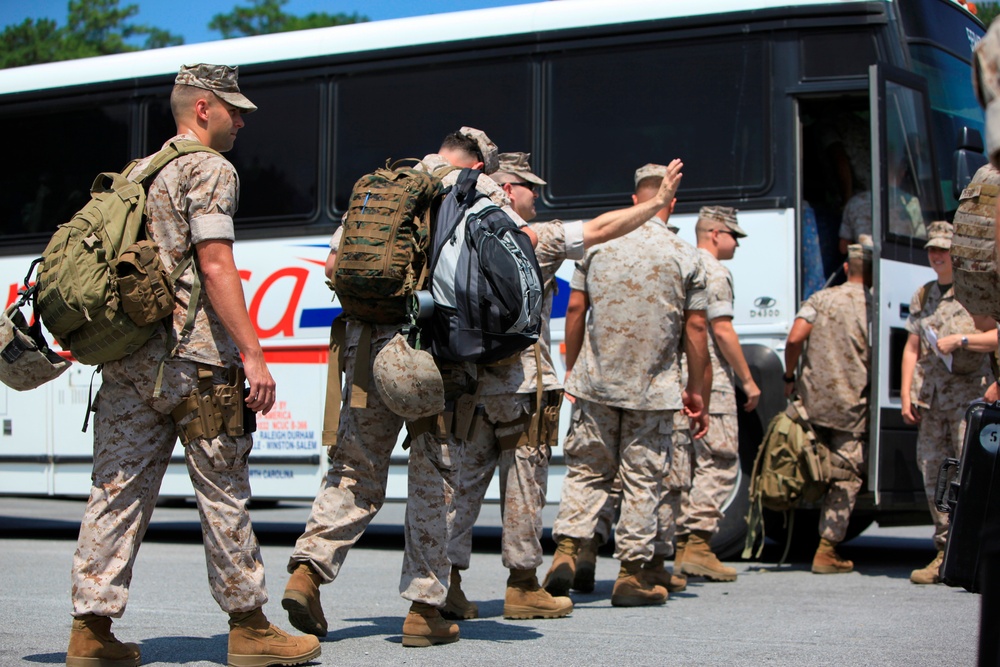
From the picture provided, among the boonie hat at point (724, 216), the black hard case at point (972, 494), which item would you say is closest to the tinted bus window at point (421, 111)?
the boonie hat at point (724, 216)

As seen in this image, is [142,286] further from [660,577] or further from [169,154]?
[660,577]

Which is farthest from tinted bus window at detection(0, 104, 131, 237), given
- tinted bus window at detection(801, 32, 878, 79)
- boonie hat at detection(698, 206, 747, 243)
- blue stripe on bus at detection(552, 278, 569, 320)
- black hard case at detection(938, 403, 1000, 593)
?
black hard case at detection(938, 403, 1000, 593)

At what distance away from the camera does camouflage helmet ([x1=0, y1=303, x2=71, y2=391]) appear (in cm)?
450

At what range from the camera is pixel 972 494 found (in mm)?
3350

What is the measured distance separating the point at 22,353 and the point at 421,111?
522 cm

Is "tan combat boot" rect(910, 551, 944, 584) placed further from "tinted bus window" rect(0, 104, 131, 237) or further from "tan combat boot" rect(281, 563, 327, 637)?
"tinted bus window" rect(0, 104, 131, 237)

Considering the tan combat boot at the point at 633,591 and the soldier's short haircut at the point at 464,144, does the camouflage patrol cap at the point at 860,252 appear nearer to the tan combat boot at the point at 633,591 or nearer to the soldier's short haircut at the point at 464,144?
the tan combat boot at the point at 633,591

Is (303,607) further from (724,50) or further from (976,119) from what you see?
(976,119)

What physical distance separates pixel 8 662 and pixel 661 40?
19.0ft

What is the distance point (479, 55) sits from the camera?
925 cm

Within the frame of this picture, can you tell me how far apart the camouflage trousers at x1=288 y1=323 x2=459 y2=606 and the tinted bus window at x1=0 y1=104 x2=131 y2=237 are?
19.0ft

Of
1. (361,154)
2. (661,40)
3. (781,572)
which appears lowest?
(781,572)

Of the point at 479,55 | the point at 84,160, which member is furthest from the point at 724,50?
the point at 84,160

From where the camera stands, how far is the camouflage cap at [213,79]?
461cm
